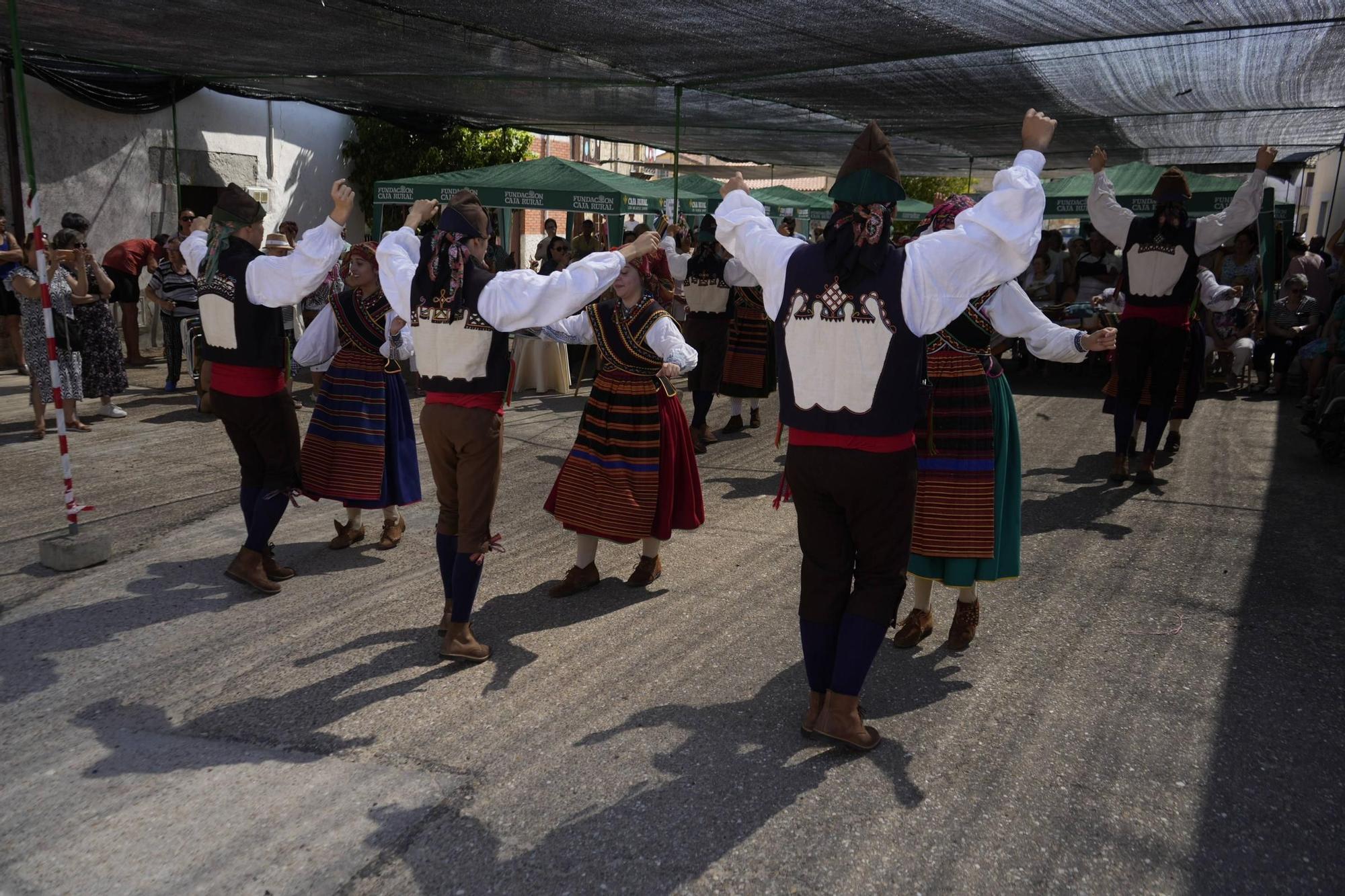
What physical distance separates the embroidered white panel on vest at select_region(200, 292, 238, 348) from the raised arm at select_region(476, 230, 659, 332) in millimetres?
1520

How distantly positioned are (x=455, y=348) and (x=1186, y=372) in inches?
225

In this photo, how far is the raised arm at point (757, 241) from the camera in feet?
10.3

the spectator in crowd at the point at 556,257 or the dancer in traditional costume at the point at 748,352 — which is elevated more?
the spectator in crowd at the point at 556,257

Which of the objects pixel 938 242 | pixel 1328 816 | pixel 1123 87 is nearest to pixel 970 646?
pixel 1328 816

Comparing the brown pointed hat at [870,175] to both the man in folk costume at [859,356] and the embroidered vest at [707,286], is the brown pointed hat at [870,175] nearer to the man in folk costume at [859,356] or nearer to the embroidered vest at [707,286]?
the man in folk costume at [859,356]

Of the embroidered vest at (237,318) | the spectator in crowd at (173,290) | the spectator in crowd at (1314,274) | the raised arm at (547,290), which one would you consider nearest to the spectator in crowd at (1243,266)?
the spectator in crowd at (1314,274)

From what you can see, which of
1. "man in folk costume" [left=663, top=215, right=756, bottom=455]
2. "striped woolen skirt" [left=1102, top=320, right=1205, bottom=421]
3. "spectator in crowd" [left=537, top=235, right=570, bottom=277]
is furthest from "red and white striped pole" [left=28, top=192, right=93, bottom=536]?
"spectator in crowd" [left=537, top=235, right=570, bottom=277]

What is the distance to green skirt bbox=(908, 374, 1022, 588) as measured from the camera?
12.9 feet

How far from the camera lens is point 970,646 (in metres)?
4.19

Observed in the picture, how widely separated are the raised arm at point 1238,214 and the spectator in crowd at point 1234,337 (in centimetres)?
541

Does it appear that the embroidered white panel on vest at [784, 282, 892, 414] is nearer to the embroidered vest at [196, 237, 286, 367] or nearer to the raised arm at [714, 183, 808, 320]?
the raised arm at [714, 183, 808, 320]

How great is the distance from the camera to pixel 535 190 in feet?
37.2

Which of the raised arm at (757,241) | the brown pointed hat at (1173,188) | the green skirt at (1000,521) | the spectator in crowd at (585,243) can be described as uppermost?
the brown pointed hat at (1173,188)

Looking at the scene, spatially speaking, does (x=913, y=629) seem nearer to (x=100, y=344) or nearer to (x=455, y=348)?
(x=455, y=348)
